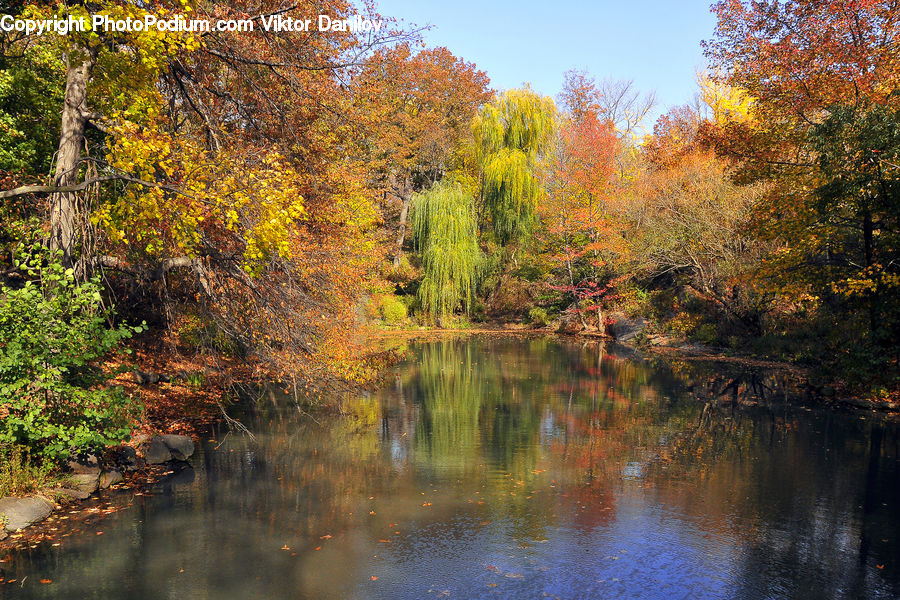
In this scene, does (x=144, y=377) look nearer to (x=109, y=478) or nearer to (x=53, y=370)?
(x=109, y=478)

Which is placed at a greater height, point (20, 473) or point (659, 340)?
point (659, 340)

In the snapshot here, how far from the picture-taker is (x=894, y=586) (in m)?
6.00

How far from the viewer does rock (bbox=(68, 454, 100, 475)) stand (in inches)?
321

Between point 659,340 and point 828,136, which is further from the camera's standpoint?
point 659,340

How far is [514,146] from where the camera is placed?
31984 millimetres

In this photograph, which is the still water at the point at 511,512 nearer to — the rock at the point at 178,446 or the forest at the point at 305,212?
the rock at the point at 178,446

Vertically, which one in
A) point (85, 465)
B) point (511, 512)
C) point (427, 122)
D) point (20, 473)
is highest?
point (427, 122)

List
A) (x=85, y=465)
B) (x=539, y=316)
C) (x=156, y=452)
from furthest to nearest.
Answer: (x=539, y=316) < (x=156, y=452) < (x=85, y=465)

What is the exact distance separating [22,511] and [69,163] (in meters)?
4.46

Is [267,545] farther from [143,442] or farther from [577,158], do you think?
[577,158]

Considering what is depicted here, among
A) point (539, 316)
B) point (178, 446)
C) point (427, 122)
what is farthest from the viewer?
point (427, 122)

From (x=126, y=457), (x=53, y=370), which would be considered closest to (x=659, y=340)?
(x=126, y=457)

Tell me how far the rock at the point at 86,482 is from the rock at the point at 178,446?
4.50 ft

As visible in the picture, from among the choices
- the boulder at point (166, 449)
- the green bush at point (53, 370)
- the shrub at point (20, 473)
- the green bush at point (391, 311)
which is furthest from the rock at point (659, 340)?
the shrub at point (20, 473)
